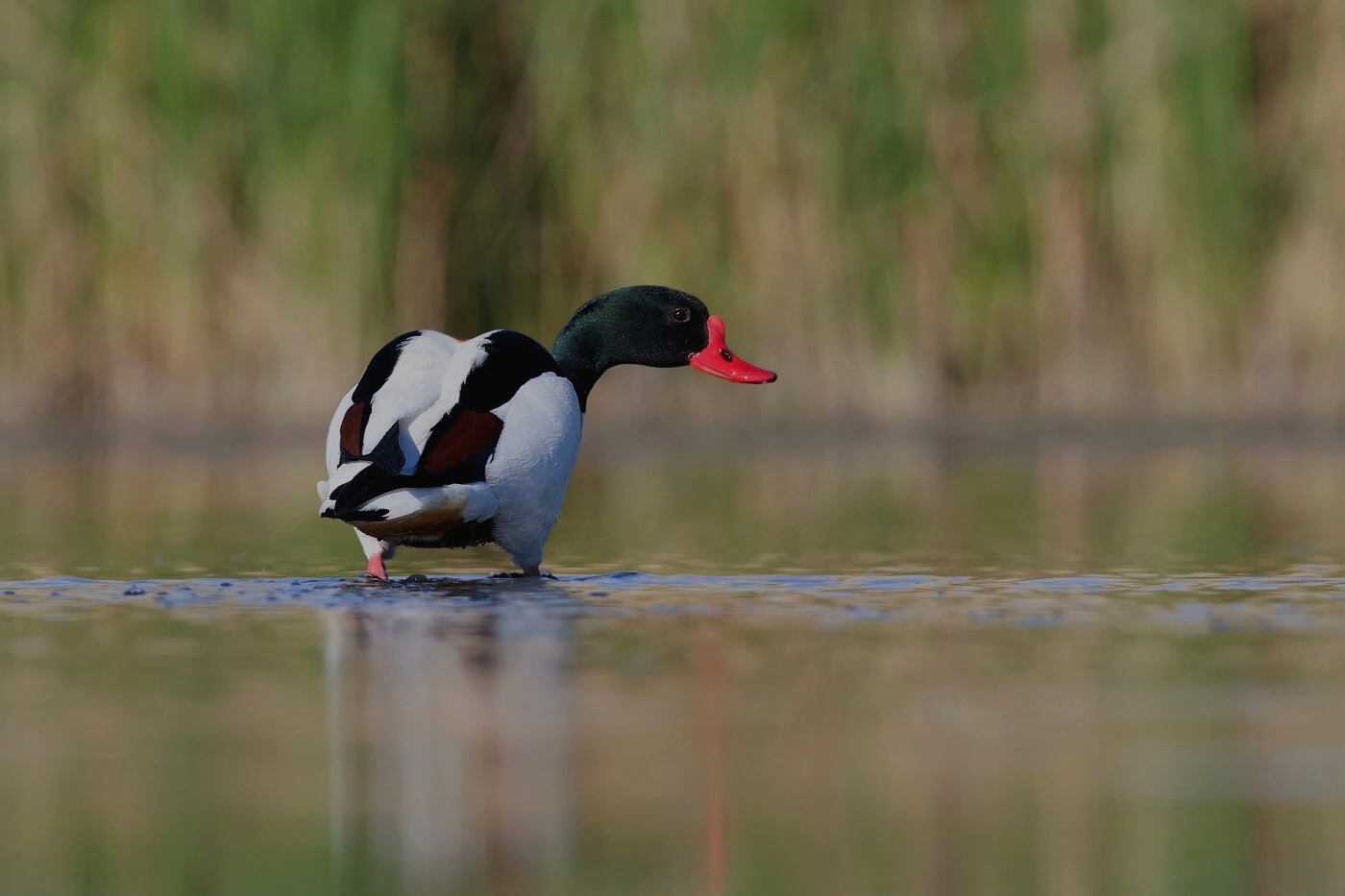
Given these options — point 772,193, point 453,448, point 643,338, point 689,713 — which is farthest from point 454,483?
point 772,193

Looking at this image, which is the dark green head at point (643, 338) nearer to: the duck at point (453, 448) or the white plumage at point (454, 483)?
the duck at point (453, 448)

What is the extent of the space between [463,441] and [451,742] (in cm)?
239

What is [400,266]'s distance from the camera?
1305 cm

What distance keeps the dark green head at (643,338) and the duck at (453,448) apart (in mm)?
706

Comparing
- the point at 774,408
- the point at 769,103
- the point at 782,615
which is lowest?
the point at 782,615

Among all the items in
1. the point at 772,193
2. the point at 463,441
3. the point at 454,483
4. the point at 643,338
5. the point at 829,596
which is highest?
the point at 772,193

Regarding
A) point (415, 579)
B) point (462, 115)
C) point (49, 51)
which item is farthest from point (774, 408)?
point (415, 579)

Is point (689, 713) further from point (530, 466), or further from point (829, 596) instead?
point (530, 466)

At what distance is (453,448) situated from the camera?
6395mm

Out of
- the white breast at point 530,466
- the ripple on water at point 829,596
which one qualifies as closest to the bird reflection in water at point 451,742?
the ripple on water at point 829,596

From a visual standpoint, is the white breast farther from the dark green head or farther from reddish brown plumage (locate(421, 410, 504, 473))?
the dark green head

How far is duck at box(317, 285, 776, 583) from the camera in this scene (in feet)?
20.5

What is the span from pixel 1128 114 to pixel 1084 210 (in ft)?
1.88

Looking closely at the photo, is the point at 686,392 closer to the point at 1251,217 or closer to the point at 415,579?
the point at 1251,217
